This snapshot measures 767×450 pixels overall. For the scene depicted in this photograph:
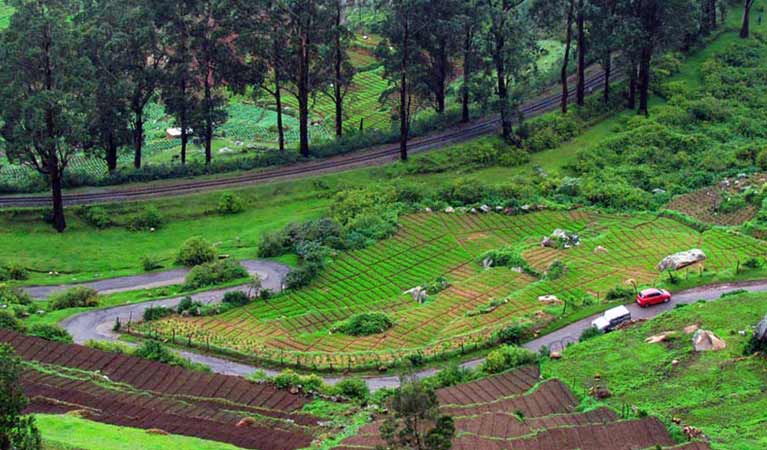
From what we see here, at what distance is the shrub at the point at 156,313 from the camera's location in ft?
226

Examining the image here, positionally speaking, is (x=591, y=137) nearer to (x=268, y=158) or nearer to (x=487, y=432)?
(x=268, y=158)

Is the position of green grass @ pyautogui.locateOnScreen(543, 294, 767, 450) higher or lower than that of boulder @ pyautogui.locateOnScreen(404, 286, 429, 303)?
higher

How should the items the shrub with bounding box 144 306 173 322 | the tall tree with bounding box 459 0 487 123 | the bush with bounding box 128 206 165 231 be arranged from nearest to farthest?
the shrub with bounding box 144 306 173 322 → the bush with bounding box 128 206 165 231 → the tall tree with bounding box 459 0 487 123

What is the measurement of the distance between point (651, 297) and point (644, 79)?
43287mm

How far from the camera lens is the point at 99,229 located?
278 feet

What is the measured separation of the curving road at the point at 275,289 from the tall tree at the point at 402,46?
90.3 feet

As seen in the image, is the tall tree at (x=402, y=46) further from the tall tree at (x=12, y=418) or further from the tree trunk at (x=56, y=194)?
the tall tree at (x=12, y=418)

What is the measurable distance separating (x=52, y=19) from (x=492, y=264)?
3794cm

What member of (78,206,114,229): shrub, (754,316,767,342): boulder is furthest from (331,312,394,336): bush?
(78,206,114,229): shrub

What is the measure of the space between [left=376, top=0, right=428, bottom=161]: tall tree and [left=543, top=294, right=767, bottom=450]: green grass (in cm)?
3851

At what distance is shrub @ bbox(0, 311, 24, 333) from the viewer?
212 ft

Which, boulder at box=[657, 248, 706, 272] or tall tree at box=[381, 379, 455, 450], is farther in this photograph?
boulder at box=[657, 248, 706, 272]

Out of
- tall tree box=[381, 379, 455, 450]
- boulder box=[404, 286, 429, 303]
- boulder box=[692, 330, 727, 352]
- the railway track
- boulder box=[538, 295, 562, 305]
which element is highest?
tall tree box=[381, 379, 455, 450]

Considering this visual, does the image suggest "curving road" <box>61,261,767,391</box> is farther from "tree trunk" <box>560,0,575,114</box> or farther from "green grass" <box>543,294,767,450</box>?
"tree trunk" <box>560,0,575,114</box>
